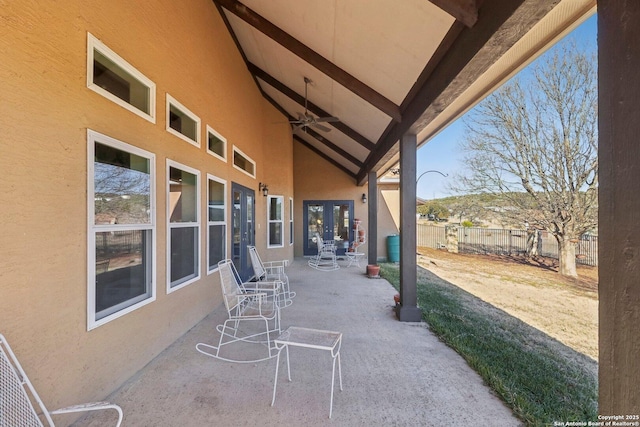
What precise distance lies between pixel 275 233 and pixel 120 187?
20.9 feet

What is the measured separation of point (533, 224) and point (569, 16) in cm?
1109

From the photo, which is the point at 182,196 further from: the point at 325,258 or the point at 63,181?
the point at 325,258

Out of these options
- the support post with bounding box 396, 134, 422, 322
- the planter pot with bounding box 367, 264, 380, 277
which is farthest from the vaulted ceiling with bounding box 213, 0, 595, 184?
the planter pot with bounding box 367, 264, 380, 277

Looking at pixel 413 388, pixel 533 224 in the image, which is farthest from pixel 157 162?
pixel 533 224

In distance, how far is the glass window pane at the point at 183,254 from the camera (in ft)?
12.0

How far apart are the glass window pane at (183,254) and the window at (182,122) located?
1.24m

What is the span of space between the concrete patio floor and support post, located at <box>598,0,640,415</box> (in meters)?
1.38

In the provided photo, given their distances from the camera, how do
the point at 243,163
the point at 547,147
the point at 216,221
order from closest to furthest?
the point at 216,221, the point at 243,163, the point at 547,147

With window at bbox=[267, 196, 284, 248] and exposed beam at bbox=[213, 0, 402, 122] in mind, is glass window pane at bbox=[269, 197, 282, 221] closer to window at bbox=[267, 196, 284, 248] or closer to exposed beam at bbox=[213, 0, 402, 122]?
window at bbox=[267, 196, 284, 248]

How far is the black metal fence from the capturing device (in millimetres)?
9664

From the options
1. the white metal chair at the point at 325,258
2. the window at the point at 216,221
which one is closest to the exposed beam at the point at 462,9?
the window at the point at 216,221

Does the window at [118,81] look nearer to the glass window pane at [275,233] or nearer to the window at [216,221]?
the window at [216,221]

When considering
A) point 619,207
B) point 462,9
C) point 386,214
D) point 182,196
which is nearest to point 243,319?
point 182,196

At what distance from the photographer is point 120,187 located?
2709mm
